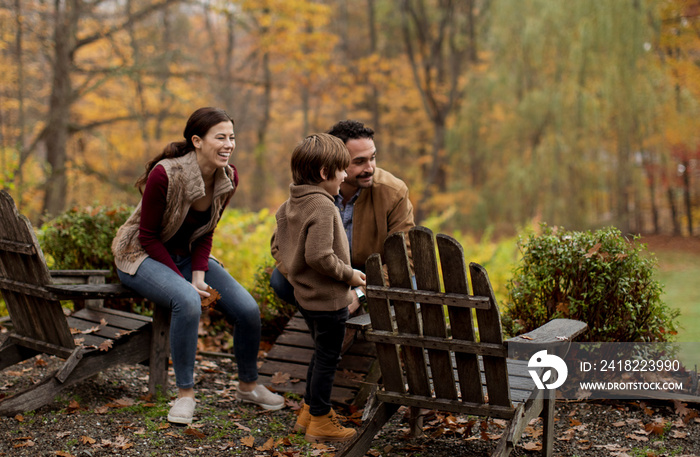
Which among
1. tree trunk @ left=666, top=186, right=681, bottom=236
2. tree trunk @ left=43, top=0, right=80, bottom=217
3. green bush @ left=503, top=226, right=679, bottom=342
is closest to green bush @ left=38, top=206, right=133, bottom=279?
green bush @ left=503, top=226, right=679, bottom=342

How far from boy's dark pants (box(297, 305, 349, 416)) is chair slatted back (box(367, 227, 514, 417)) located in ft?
1.22

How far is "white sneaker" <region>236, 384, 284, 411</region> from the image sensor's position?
13.1 feet

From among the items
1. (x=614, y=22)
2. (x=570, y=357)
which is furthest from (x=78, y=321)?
(x=614, y=22)

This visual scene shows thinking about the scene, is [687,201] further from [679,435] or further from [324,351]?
[324,351]

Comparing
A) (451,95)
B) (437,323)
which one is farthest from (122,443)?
(451,95)

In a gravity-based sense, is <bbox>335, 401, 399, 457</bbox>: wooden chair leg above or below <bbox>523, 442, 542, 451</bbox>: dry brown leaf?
above

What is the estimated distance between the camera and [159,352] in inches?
158

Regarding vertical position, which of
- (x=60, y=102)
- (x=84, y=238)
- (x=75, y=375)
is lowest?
(x=75, y=375)

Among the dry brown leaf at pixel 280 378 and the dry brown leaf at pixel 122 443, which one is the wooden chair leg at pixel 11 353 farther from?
the dry brown leaf at pixel 280 378

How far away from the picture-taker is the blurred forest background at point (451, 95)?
11633mm

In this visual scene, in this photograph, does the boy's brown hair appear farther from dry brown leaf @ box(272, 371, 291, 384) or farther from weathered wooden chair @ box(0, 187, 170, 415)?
dry brown leaf @ box(272, 371, 291, 384)

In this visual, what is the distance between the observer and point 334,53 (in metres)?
21.8

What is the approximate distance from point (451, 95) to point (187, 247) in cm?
1395

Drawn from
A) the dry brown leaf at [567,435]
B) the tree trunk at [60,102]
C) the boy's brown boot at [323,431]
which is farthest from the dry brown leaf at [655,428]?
Result: the tree trunk at [60,102]
